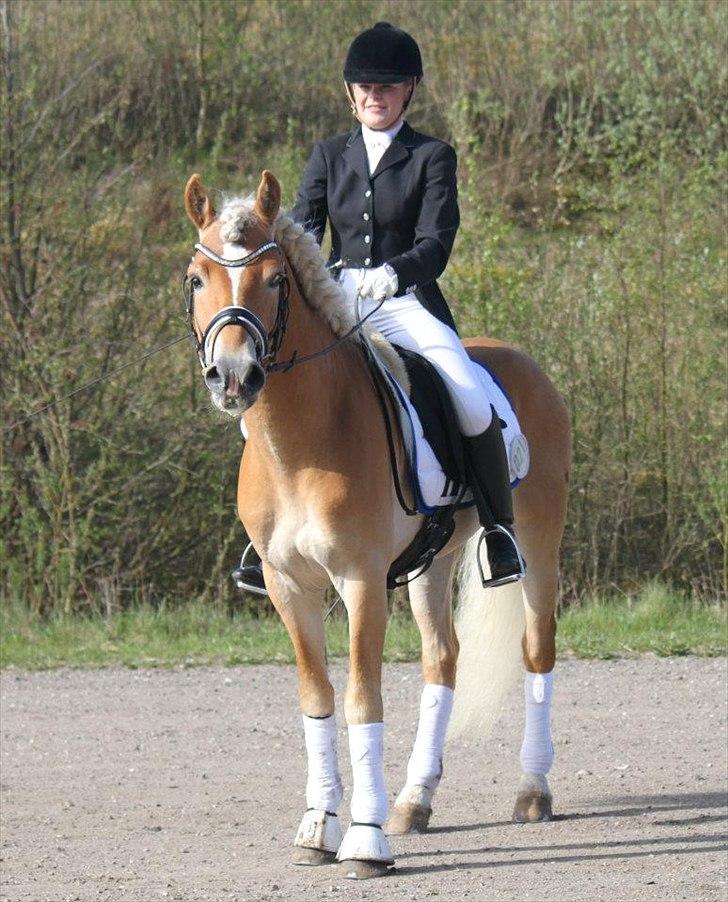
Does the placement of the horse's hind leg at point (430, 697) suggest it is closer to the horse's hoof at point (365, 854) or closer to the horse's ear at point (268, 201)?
the horse's hoof at point (365, 854)

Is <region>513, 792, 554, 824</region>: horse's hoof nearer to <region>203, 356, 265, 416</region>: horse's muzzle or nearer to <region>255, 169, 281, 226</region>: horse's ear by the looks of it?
<region>203, 356, 265, 416</region>: horse's muzzle

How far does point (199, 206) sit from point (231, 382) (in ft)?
2.52

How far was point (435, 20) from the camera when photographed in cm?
2097

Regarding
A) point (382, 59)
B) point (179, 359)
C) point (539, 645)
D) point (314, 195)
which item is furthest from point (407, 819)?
point (179, 359)

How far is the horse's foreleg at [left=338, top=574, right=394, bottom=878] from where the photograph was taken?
4965mm

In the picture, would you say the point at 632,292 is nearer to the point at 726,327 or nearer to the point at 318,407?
the point at 726,327

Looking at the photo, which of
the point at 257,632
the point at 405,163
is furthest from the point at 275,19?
the point at 405,163

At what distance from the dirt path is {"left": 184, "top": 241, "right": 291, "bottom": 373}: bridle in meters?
1.72

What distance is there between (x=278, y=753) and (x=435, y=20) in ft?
52.0

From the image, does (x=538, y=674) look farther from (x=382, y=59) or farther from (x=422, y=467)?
(x=382, y=59)

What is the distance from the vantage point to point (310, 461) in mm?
4922

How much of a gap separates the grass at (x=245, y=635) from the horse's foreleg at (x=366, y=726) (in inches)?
160

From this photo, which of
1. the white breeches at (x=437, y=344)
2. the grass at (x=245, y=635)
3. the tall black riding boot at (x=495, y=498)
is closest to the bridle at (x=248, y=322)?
the white breeches at (x=437, y=344)

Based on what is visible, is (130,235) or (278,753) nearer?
(278,753)
